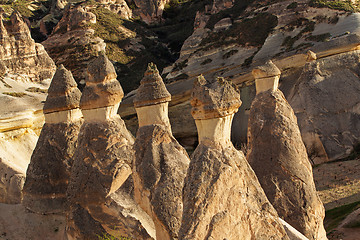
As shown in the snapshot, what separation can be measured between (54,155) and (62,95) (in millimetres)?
1097

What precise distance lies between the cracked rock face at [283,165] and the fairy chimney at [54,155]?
3.26 meters

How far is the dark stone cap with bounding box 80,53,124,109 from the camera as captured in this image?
243 inches

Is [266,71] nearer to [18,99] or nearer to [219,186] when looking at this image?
[219,186]

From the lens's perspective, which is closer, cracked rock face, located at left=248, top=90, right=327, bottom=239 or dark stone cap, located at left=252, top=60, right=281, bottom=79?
cracked rock face, located at left=248, top=90, right=327, bottom=239

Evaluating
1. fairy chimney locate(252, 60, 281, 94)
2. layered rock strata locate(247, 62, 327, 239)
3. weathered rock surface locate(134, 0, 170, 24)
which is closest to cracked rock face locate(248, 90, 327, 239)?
layered rock strata locate(247, 62, 327, 239)

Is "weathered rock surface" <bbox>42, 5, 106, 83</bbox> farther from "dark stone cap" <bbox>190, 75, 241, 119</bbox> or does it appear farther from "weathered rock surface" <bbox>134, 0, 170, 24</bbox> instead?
"dark stone cap" <bbox>190, 75, 241, 119</bbox>

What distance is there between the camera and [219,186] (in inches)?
146

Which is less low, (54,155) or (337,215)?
(54,155)

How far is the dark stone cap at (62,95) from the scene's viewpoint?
7.34 meters

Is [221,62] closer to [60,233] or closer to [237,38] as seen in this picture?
[237,38]

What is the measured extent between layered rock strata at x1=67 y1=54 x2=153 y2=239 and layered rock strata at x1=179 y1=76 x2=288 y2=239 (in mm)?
2123

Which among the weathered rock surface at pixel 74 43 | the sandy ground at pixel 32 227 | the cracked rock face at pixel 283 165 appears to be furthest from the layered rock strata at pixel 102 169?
the weathered rock surface at pixel 74 43

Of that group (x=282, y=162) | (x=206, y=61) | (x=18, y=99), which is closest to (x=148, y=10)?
(x=206, y=61)

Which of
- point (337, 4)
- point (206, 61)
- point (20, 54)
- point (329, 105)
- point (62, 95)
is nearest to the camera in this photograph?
point (62, 95)
